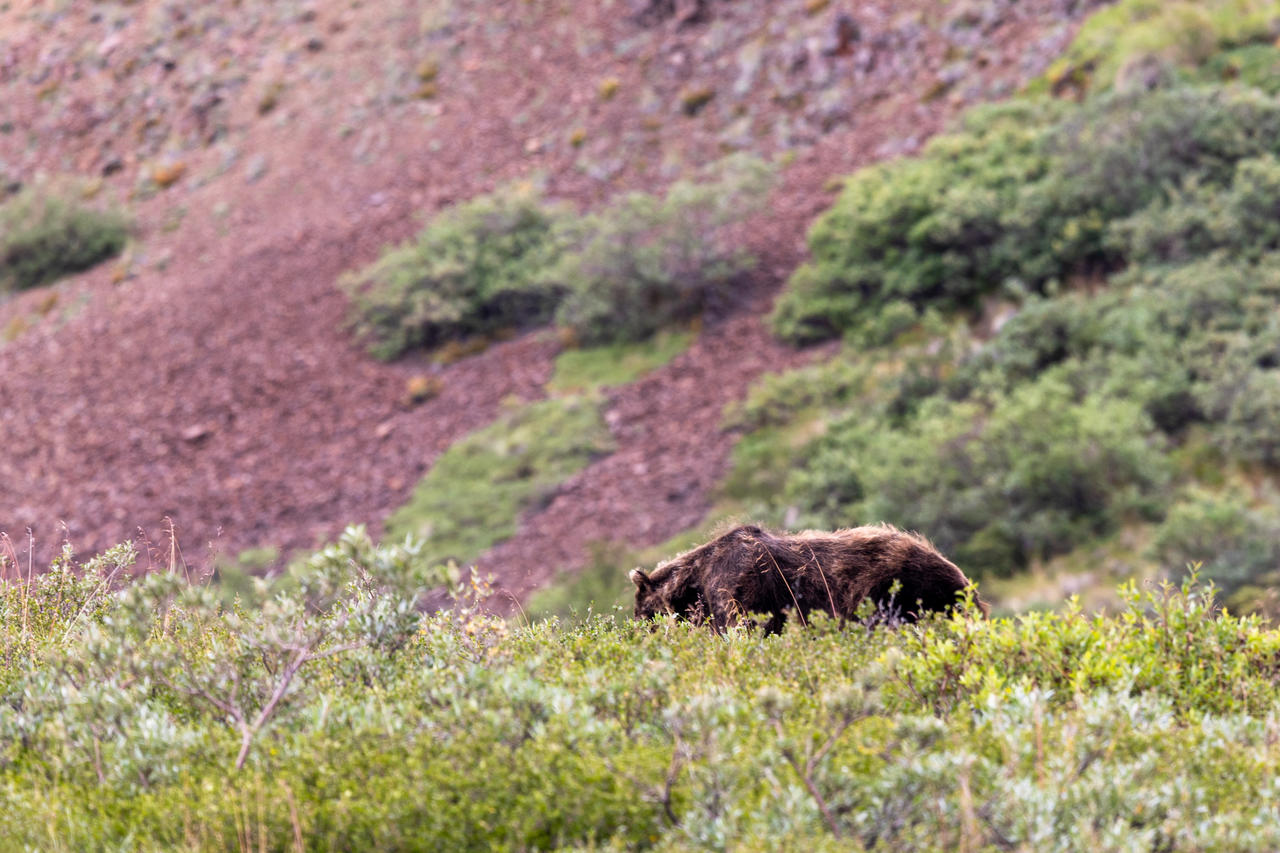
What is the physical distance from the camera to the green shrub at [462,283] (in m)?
17.6

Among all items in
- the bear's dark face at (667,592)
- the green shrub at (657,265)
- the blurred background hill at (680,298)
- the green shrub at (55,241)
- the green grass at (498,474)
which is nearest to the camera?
the bear's dark face at (667,592)

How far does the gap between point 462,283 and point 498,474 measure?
192 inches

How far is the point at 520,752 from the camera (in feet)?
9.16

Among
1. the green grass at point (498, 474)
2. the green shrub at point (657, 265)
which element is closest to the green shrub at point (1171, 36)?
the green shrub at point (657, 265)

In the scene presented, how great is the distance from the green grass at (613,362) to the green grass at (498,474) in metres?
0.61

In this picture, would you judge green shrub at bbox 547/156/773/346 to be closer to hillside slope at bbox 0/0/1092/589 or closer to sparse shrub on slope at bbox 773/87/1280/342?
hillside slope at bbox 0/0/1092/589

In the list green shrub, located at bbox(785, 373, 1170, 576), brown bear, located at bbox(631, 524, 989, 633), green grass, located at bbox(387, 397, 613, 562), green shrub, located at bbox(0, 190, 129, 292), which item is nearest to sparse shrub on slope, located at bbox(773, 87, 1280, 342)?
green shrub, located at bbox(785, 373, 1170, 576)

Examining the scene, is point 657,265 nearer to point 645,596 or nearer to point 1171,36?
point 1171,36

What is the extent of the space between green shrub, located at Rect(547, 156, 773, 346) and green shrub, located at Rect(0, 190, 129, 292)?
39.9 ft

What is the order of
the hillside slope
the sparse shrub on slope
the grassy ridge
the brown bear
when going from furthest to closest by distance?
the hillside slope → the sparse shrub on slope → the brown bear → the grassy ridge

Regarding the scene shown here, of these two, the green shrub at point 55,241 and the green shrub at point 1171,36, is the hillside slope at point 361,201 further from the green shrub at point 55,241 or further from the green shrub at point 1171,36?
the green shrub at point 1171,36

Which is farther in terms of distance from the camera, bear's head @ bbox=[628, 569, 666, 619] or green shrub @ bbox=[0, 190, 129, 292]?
green shrub @ bbox=[0, 190, 129, 292]

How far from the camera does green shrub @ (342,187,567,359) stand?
1764cm

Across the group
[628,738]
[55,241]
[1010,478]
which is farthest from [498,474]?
[55,241]
